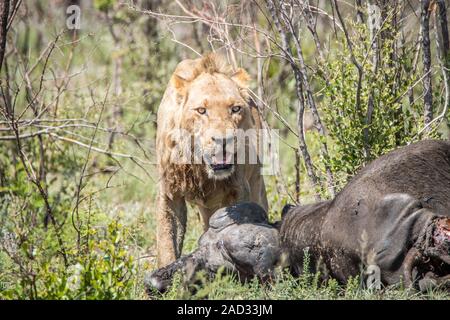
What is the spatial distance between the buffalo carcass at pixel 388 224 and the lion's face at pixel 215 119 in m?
0.66

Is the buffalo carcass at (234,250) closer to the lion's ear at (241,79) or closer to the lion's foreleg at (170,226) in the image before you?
the lion's foreleg at (170,226)

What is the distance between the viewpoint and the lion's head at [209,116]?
18.9ft

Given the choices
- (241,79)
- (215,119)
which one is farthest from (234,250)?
(241,79)

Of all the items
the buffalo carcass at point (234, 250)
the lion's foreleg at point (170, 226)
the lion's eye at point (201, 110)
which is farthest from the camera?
the lion's foreleg at point (170, 226)

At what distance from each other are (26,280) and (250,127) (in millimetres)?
2290

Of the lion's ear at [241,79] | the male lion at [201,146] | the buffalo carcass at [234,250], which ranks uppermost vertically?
the lion's ear at [241,79]

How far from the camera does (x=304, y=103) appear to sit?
20.8 ft

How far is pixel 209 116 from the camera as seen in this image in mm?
5859

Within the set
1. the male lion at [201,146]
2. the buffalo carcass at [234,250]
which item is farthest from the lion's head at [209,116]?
the buffalo carcass at [234,250]

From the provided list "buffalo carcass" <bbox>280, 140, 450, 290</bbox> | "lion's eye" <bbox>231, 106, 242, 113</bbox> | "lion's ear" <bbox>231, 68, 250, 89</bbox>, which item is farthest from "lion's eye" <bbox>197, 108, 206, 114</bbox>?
"buffalo carcass" <bbox>280, 140, 450, 290</bbox>

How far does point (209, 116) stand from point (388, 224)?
5.71 feet

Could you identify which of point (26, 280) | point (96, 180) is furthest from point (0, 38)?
point (96, 180)

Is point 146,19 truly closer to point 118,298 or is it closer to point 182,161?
point 182,161

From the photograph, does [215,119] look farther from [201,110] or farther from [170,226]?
[170,226]
